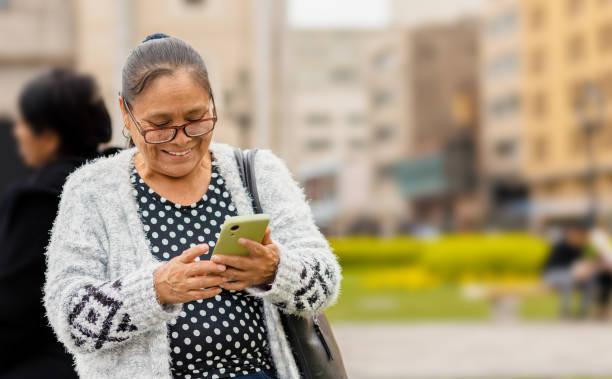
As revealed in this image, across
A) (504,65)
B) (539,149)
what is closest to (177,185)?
(539,149)

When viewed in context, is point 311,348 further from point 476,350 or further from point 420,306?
point 420,306

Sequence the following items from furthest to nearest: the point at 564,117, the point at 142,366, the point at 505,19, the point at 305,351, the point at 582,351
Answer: the point at 505,19 < the point at 564,117 < the point at 582,351 < the point at 305,351 < the point at 142,366

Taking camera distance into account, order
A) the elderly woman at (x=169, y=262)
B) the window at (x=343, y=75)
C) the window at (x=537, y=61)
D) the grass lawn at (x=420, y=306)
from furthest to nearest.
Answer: the window at (x=343, y=75) → the window at (x=537, y=61) → the grass lawn at (x=420, y=306) → the elderly woman at (x=169, y=262)

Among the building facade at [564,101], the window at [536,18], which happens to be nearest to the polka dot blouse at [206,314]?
the building facade at [564,101]

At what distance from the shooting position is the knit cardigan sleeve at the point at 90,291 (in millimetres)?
1956

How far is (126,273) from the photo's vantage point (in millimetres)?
2051

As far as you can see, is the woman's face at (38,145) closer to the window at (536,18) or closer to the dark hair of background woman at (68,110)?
the dark hair of background woman at (68,110)

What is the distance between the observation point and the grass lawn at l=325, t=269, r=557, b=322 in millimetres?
14719

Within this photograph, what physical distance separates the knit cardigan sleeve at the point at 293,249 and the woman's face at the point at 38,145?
2.79 ft

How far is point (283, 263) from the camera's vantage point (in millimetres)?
2047

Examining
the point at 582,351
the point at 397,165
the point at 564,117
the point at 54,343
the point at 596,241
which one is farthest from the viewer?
the point at 397,165

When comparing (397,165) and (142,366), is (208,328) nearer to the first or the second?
(142,366)

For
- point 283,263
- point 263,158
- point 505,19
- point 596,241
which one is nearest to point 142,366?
point 283,263

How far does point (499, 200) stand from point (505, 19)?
14.5 meters
